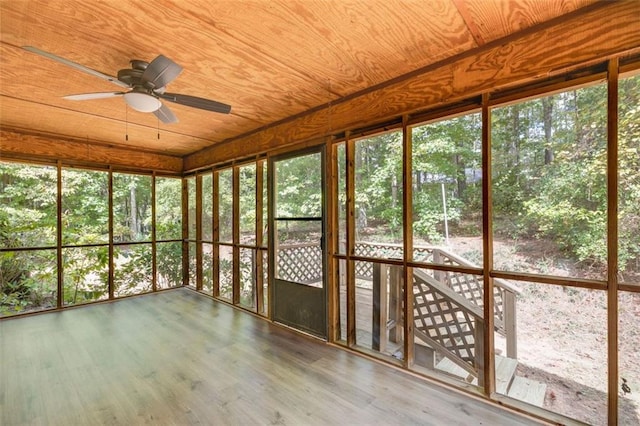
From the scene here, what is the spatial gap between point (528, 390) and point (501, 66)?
275 centimetres

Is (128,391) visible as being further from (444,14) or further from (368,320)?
(444,14)

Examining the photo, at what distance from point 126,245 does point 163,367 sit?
3546 millimetres

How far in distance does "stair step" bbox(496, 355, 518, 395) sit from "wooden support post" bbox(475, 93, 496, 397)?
0.54 m

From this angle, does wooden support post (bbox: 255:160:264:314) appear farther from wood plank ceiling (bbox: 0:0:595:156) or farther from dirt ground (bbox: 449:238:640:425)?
dirt ground (bbox: 449:238:640:425)

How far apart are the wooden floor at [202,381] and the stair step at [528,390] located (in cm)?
47

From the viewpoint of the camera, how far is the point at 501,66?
2.15m

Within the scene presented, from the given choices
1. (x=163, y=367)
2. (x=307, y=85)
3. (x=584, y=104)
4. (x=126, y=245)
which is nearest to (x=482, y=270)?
(x=584, y=104)

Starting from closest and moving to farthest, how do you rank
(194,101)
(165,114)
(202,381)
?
(194,101) → (202,381) → (165,114)

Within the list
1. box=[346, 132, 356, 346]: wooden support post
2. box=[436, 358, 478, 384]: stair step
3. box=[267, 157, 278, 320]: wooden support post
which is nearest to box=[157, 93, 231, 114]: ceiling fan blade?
box=[346, 132, 356, 346]: wooden support post

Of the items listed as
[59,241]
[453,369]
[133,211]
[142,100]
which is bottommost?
[453,369]

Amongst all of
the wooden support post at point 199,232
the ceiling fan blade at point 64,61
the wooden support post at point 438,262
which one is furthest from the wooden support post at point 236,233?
the wooden support post at point 438,262

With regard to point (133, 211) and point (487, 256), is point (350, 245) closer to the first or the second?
point (487, 256)

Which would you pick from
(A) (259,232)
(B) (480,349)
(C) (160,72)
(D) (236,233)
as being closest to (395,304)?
(B) (480,349)

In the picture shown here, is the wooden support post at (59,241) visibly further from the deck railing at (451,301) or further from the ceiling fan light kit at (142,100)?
the deck railing at (451,301)
